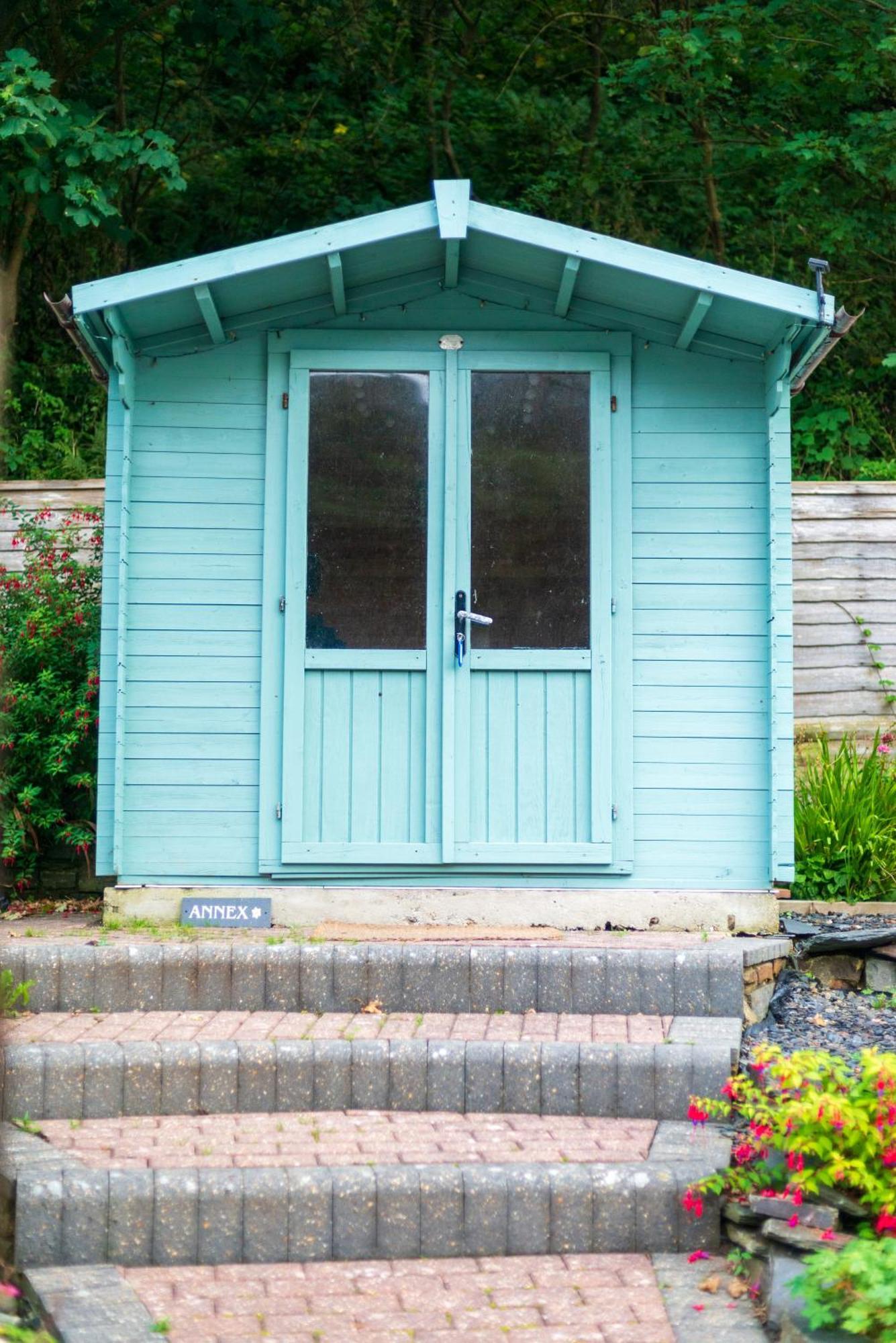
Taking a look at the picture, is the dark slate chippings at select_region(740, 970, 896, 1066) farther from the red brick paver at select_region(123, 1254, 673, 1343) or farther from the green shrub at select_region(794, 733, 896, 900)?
the red brick paver at select_region(123, 1254, 673, 1343)

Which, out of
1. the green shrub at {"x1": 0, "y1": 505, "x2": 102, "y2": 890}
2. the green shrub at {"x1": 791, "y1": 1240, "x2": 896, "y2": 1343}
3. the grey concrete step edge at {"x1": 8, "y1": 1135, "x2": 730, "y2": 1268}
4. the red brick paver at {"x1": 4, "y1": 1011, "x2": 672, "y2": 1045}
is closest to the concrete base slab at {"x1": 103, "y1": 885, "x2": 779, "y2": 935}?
the red brick paver at {"x1": 4, "y1": 1011, "x2": 672, "y2": 1045}

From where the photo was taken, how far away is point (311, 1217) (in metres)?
3.79

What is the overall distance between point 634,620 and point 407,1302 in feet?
10.4

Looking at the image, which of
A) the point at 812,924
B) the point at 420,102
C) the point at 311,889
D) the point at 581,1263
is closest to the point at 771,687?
the point at 812,924

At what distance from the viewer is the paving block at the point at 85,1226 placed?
375cm

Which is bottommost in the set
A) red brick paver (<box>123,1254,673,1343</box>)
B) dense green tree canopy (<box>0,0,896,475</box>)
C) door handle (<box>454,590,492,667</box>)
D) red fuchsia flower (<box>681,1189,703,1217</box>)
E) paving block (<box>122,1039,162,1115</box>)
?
red brick paver (<box>123,1254,673,1343</box>)

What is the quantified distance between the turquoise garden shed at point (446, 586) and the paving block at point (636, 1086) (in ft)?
4.81

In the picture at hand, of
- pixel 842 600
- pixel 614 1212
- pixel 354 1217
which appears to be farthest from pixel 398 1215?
pixel 842 600

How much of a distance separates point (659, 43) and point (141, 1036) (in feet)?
26.3

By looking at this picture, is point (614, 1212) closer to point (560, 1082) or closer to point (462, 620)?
point (560, 1082)

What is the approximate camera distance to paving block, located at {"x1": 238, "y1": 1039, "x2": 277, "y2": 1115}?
4.41 metres

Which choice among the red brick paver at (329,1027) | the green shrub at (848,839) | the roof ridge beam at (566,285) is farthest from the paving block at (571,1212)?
the roof ridge beam at (566,285)

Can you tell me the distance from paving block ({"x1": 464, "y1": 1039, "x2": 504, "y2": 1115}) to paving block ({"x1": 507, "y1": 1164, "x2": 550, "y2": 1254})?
22.3 inches

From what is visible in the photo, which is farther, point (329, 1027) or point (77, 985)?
point (77, 985)
